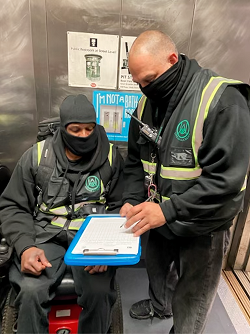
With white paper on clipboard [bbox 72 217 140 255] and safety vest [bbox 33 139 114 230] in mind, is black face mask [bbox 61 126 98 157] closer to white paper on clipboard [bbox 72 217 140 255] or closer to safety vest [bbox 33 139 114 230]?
safety vest [bbox 33 139 114 230]

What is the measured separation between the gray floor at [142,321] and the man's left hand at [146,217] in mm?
874

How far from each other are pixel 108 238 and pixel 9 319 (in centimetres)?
79

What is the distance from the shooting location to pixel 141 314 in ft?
5.87


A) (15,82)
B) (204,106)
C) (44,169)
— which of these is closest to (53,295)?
(44,169)

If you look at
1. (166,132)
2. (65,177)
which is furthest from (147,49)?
(65,177)

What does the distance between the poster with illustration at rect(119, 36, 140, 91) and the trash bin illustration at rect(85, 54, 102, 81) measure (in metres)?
0.15

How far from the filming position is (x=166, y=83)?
118 cm

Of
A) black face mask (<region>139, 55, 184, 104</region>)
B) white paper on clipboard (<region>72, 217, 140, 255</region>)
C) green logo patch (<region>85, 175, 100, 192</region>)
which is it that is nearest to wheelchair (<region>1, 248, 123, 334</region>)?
white paper on clipboard (<region>72, 217, 140, 255</region>)

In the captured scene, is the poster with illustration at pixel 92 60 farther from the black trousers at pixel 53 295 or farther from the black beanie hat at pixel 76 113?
the black trousers at pixel 53 295

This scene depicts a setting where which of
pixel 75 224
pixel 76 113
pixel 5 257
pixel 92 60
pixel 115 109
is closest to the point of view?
pixel 5 257

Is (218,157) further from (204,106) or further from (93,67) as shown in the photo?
(93,67)

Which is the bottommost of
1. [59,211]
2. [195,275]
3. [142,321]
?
[142,321]

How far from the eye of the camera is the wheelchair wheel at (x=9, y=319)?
4.82 feet

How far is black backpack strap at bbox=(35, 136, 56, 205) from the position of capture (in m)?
1.56
